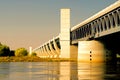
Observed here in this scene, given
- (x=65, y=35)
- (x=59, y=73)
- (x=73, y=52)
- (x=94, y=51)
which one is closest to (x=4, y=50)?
(x=65, y=35)

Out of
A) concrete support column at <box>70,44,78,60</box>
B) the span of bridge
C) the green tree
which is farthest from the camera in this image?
the green tree

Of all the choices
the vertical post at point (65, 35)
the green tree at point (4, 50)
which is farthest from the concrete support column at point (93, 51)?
the green tree at point (4, 50)

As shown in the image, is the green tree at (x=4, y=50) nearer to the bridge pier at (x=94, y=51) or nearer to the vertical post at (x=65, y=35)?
the vertical post at (x=65, y=35)

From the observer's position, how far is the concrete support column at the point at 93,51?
12469 cm

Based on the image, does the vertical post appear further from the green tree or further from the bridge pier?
the bridge pier

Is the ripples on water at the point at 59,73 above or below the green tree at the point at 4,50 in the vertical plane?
below

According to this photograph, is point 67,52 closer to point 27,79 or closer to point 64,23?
point 64,23

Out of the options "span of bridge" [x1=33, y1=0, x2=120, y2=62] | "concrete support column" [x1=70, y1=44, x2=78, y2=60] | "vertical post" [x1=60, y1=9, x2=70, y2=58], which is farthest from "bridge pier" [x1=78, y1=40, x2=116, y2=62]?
"vertical post" [x1=60, y1=9, x2=70, y2=58]

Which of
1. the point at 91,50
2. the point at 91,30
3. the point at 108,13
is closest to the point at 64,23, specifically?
the point at 91,30

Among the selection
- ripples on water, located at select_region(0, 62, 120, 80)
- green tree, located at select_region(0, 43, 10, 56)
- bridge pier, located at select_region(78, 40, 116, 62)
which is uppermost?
green tree, located at select_region(0, 43, 10, 56)

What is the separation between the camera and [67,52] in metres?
164

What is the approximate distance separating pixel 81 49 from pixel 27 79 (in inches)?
3366

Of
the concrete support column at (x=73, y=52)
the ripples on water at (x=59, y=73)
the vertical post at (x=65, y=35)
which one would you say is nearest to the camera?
the ripples on water at (x=59, y=73)

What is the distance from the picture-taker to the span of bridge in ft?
340
